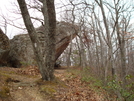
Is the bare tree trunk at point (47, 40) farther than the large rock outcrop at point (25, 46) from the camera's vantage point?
No

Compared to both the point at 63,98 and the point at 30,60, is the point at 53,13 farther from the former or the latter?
the point at 30,60

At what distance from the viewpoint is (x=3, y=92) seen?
2793 millimetres

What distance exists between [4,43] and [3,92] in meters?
4.67

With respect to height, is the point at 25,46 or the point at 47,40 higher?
the point at 25,46

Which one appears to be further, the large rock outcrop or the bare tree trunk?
the large rock outcrop

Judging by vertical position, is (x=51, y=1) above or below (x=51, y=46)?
above

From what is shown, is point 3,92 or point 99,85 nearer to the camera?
point 3,92

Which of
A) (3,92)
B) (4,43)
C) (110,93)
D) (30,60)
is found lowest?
(110,93)

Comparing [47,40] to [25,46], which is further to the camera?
[25,46]

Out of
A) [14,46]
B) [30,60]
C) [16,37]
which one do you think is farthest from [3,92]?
[16,37]

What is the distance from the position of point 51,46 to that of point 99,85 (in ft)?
11.9

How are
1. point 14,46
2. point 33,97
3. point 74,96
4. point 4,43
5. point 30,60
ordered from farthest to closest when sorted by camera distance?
point 14,46 < point 30,60 < point 4,43 < point 74,96 < point 33,97

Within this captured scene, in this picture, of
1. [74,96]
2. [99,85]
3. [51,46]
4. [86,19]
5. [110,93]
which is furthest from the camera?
[86,19]

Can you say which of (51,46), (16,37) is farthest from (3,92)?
(16,37)
